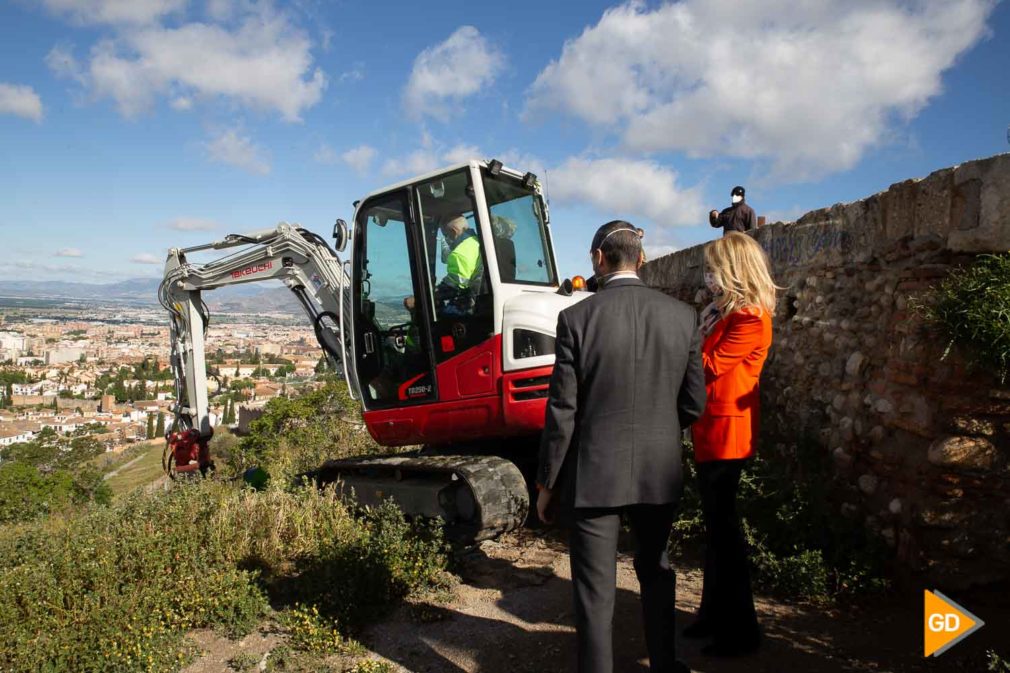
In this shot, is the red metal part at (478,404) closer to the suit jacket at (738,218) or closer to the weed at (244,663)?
the weed at (244,663)

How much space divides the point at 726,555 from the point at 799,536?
1.22 meters

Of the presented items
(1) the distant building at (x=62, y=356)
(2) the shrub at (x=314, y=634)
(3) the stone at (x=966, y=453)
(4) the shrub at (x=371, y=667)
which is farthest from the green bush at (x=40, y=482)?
(1) the distant building at (x=62, y=356)

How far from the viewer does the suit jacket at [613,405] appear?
8.17ft

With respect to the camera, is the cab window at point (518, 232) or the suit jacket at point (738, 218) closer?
the cab window at point (518, 232)

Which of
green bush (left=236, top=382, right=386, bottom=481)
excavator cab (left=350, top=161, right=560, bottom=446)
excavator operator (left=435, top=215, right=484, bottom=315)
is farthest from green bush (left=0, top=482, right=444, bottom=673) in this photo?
green bush (left=236, top=382, right=386, bottom=481)

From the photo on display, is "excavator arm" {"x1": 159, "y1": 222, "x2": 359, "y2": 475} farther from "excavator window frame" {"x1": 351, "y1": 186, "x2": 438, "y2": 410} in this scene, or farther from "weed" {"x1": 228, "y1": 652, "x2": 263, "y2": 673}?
"weed" {"x1": 228, "y1": 652, "x2": 263, "y2": 673}

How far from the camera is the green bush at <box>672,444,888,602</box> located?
12.6 feet

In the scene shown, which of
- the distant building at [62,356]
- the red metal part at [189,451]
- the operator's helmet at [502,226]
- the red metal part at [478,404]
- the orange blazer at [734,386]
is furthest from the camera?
the distant building at [62,356]

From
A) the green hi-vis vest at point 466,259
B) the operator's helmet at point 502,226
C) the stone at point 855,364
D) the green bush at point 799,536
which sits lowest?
the green bush at point 799,536

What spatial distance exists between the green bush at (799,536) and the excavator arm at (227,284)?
136 inches

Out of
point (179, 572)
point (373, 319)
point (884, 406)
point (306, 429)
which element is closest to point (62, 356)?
point (306, 429)

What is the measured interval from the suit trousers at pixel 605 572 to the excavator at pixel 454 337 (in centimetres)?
193

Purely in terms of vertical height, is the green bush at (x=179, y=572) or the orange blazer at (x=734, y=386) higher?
the orange blazer at (x=734, y=386)

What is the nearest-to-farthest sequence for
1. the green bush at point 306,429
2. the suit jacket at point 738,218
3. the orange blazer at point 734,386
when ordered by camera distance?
1. the orange blazer at point 734,386
2. the suit jacket at point 738,218
3. the green bush at point 306,429
